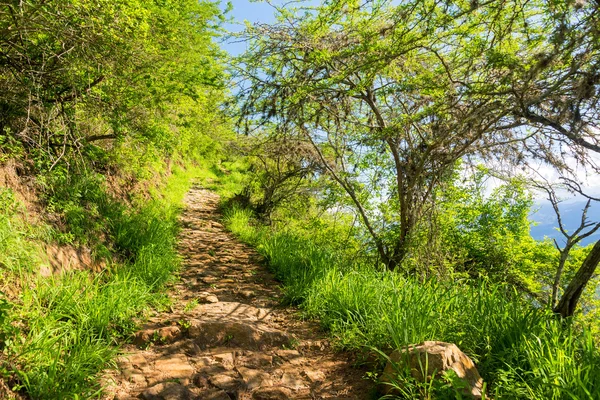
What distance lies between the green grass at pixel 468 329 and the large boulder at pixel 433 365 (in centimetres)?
8

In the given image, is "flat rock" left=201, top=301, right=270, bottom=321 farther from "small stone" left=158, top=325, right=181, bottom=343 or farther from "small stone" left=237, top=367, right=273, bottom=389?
"small stone" left=237, top=367, right=273, bottom=389

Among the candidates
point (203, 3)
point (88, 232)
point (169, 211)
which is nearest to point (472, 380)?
point (88, 232)

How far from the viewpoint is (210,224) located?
9445 mm

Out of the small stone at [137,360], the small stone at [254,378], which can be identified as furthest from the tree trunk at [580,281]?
the small stone at [137,360]

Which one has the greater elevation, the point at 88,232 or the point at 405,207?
the point at 405,207

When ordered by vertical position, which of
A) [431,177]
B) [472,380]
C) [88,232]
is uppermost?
[431,177]

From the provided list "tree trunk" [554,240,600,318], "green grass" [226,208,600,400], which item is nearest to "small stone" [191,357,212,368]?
Answer: "green grass" [226,208,600,400]

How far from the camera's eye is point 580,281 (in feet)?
11.1

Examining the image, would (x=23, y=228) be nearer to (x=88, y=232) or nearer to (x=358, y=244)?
(x=88, y=232)

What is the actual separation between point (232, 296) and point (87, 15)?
370cm

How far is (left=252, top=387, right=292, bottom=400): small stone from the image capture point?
2645 millimetres

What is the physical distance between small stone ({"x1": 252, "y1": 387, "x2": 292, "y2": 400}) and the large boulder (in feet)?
2.41

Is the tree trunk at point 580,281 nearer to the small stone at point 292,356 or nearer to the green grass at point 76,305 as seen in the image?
the small stone at point 292,356

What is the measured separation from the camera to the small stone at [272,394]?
264 cm
